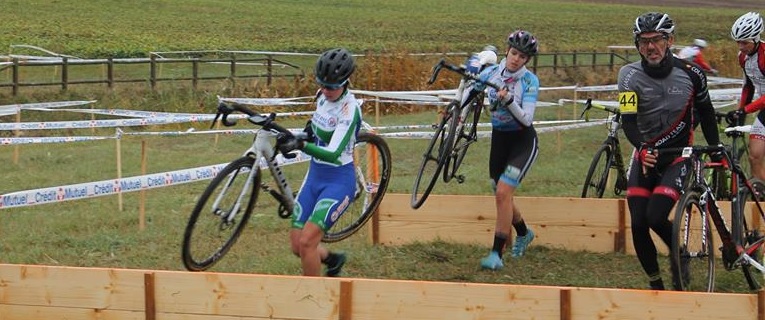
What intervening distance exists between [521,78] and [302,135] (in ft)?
6.24

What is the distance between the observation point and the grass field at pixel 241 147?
830cm

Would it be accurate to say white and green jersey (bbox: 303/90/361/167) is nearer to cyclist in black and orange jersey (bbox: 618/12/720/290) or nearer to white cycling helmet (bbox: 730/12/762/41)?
cyclist in black and orange jersey (bbox: 618/12/720/290)

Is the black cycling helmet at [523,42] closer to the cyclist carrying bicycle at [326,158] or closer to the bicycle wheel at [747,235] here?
the cyclist carrying bicycle at [326,158]

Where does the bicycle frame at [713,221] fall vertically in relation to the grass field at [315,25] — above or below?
above

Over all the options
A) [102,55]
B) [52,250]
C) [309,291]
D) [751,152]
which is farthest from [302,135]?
[102,55]

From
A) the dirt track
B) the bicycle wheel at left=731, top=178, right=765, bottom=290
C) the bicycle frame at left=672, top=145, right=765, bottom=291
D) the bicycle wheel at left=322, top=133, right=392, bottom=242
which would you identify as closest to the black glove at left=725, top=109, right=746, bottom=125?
the bicycle wheel at left=731, top=178, right=765, bottom=290

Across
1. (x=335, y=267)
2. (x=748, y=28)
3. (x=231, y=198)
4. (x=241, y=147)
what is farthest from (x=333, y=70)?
(x=241, y=147)

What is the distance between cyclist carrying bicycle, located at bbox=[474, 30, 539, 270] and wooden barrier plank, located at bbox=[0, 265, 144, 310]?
289 centimetres

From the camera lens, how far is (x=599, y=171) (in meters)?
11.1

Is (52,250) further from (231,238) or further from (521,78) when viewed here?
(521,78)

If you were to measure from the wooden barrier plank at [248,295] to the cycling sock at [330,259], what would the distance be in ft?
4.28

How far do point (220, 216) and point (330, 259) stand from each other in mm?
765

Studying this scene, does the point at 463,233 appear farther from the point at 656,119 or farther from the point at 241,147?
the point at 241,147

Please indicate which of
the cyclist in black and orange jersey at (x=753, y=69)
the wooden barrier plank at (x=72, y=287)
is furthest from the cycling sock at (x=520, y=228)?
the wooden barrier plank at (x=72, y=287)
